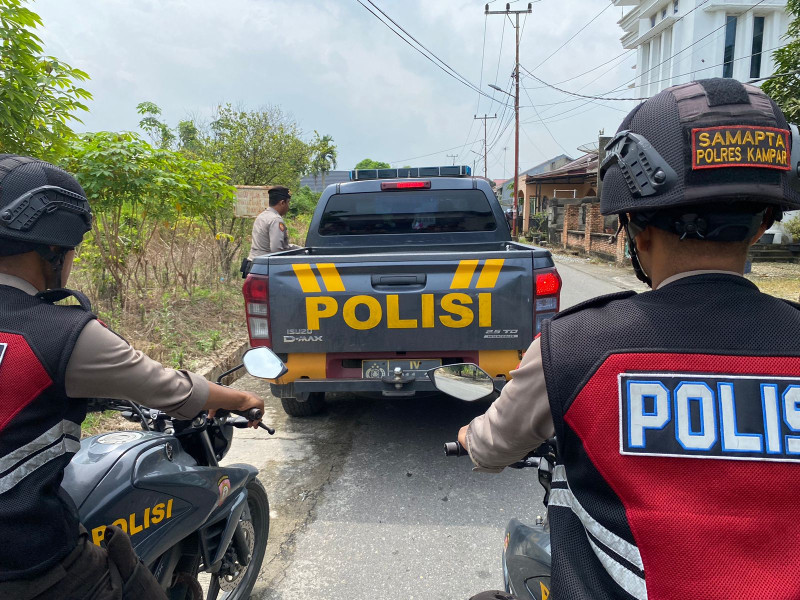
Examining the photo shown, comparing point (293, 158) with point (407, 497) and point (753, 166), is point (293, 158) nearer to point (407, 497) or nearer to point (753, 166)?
point (407, 497)

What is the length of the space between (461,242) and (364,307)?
2.11m

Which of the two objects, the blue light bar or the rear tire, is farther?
the blue light bar

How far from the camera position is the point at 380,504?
3.61m

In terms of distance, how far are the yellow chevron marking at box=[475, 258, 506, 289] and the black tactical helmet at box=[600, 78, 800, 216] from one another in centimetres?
255

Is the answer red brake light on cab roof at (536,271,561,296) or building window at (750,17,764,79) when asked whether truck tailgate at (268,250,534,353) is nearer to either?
red brake light on cab roof at (536,271,561,296)

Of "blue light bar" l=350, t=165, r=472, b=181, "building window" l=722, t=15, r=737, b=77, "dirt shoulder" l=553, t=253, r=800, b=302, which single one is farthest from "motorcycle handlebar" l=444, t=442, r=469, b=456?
"building window" l=722, t=15, r=737, b=77

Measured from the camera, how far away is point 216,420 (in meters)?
2.17

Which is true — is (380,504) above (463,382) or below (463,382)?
below

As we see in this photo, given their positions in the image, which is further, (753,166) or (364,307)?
(364,307)

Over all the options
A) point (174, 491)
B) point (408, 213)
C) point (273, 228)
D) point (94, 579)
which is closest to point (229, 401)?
point (174, 491)

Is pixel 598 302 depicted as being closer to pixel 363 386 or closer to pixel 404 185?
pixel 363 386

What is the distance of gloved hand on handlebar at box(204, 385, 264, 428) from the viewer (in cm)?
183

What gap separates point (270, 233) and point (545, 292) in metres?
4.82

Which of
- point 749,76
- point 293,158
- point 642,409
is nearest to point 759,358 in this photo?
point 642,409
